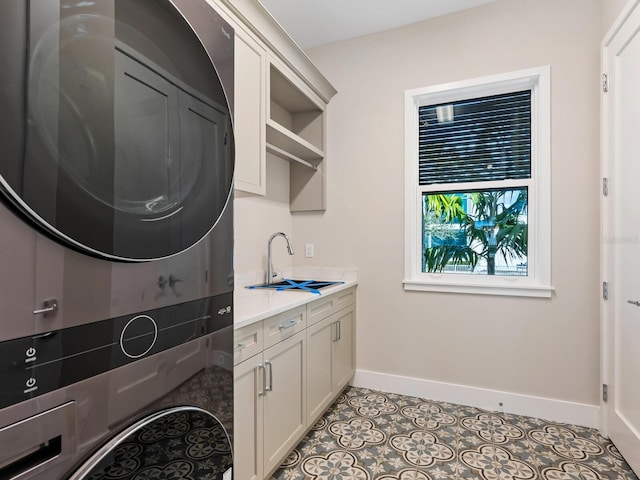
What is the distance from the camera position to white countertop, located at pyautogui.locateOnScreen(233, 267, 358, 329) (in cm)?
152

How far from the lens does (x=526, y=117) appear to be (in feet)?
8.29

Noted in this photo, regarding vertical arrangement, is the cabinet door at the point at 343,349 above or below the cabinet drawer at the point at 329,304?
below

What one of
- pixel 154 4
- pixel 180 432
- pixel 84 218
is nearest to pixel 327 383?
pixel 180 432

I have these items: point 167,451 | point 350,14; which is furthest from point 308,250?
point 167,451

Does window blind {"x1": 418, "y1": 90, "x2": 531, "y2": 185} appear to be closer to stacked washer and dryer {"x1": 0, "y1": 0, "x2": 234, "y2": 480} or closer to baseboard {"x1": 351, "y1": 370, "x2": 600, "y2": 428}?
baseboard {"x1": 351, "y1": 370, "x2": 600, "y2": 428}

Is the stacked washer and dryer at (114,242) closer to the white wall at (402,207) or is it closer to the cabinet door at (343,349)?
the cabinet door at (343,349)

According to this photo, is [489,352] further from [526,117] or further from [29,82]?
[29,82]

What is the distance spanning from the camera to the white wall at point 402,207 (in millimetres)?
2291

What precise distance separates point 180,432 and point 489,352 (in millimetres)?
2286

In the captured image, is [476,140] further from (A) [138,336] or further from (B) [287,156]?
(A) [138,336]

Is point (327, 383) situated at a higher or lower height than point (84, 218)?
lower

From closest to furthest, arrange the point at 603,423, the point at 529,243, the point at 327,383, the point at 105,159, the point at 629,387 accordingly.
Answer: the point at 105,159 → the point at 629,387 → the point at 603,423 → the point at 327,383 → the point at 529,243

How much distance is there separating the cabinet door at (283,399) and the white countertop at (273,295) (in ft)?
0.62

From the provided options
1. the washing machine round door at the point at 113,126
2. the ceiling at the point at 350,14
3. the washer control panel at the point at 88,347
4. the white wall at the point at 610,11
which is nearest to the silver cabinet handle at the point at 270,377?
the washer control panel at the point at 88,347
